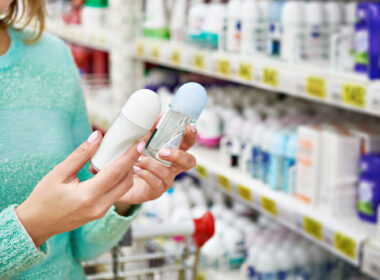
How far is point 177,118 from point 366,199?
0.80 metres

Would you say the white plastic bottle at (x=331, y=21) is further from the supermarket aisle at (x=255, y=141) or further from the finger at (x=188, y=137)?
the finger at (x=188, y=137)

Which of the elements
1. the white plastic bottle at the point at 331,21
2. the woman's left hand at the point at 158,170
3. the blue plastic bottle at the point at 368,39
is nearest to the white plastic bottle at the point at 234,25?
the white plastic bottle at the point at 331,21

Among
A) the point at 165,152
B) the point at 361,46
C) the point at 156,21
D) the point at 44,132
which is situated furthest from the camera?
the point at 156,21

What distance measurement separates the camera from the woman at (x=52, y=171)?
67 cm

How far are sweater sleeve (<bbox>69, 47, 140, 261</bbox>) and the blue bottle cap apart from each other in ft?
0.84

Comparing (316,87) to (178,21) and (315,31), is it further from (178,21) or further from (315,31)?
(178,21)

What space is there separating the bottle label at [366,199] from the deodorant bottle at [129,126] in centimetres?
85

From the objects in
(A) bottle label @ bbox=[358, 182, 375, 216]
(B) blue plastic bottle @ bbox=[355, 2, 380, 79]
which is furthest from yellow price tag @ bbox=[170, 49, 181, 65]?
(A) bottle label @ bbox=[358, 182, 375, 216]

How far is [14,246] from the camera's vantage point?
71cm

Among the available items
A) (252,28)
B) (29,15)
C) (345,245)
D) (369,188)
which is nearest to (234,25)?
(252,28)

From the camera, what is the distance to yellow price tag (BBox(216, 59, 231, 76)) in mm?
1846

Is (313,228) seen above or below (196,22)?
below

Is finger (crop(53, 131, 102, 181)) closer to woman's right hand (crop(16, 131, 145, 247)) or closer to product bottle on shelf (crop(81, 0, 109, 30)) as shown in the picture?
woman's right hand (crop(16, 131, 145, 247))

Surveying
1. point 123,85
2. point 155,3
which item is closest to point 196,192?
point 123,85
